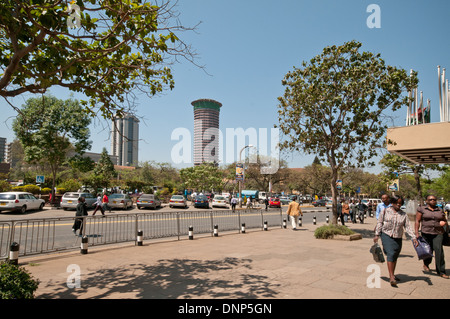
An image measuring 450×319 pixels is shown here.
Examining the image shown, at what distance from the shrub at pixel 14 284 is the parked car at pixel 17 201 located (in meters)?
20.2

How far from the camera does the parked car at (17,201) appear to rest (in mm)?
20578

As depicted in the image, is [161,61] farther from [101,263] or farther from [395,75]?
[395,75]

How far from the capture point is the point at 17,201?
21109 mm

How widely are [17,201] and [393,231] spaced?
23660 mm

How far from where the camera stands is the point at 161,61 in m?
7.73

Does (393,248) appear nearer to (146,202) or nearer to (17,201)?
(17,201)

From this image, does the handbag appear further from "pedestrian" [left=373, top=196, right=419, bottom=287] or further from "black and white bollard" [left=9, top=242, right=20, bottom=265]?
"black and white bollard" [left=9, top=242, right=20, bottom=265]

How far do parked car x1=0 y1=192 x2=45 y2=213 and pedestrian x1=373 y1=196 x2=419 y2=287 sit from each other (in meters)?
23.3

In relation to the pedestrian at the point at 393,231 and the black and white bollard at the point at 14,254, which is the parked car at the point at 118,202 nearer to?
the black and white bollard at the point at 14,254

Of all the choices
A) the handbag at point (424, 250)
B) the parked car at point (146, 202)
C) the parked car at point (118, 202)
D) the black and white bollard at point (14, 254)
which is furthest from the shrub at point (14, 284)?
the parked car at point (146, 202)

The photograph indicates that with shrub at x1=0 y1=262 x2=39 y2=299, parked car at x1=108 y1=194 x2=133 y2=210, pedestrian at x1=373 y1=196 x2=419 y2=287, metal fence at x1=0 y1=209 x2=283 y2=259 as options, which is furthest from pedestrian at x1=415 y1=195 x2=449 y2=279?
parked car at x1=108 y1=194 x2=133 y2=210

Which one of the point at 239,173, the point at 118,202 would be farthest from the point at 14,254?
the point at 239,173

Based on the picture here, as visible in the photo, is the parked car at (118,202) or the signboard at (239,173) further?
the signboard at (239,173)
